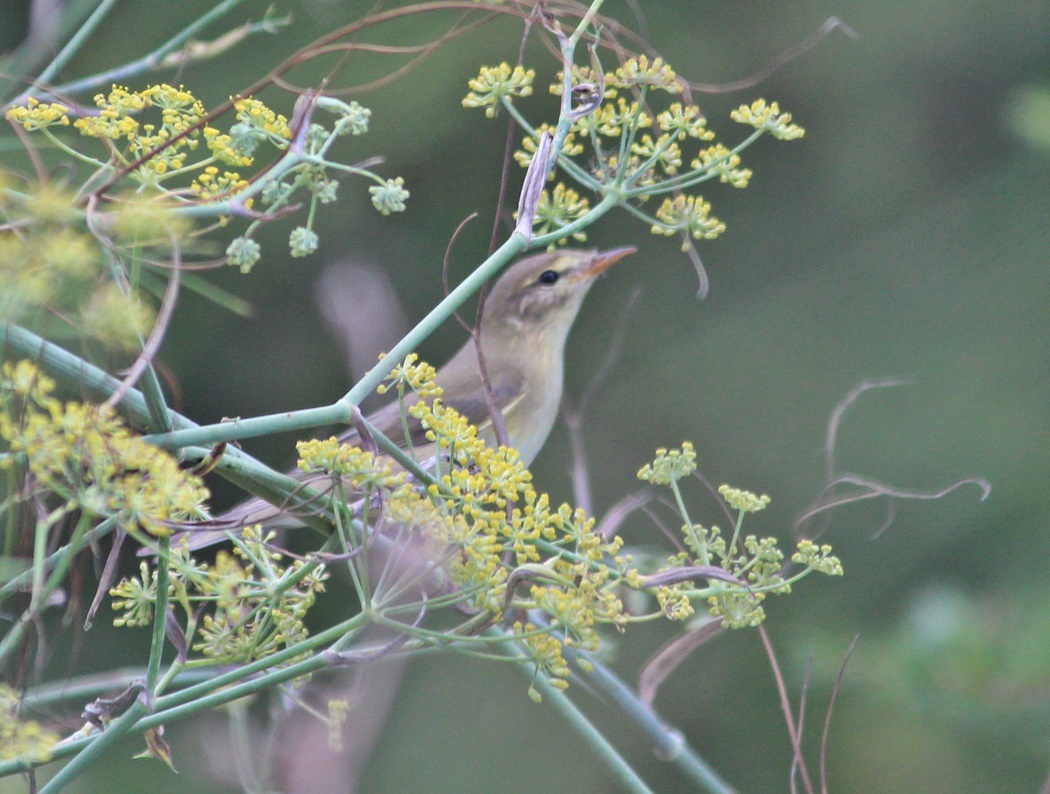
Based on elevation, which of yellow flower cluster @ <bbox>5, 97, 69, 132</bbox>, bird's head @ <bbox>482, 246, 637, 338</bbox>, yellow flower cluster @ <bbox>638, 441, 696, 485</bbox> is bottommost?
yellow flower cluster @ <bbox>638, 441, 696, 485</bbox>

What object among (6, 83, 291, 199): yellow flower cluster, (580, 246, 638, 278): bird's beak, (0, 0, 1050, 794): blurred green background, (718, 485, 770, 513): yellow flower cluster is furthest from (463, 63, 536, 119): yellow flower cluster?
(0, 0, 1050, 794): blurred green background

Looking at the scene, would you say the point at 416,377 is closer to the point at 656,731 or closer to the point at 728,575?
the point at 728,575

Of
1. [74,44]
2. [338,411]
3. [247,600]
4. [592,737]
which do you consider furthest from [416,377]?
[74,44]

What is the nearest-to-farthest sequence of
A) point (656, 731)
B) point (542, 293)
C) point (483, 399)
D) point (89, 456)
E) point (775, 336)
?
point (89, 456)
point (656, 731)
point (483, 399)
point (542, 293)
point (775, 336)

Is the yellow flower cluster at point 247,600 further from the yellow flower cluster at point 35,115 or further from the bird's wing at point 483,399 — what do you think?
the bird's wing at point 483,399

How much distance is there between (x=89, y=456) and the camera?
0.83 meters

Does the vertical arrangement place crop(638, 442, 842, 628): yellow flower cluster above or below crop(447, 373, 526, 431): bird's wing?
below

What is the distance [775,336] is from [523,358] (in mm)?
2234

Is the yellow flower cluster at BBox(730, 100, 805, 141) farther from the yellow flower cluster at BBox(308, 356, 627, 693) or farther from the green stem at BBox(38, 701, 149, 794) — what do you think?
the green stem at BBox(38, 701, 149, 794)

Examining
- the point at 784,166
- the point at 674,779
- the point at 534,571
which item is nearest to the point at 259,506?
the point at 534,571

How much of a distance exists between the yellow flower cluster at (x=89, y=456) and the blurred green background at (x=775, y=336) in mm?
3191

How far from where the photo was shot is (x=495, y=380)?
120 inches

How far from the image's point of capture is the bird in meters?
2.88

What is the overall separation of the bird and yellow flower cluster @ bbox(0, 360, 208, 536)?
6.12ft
